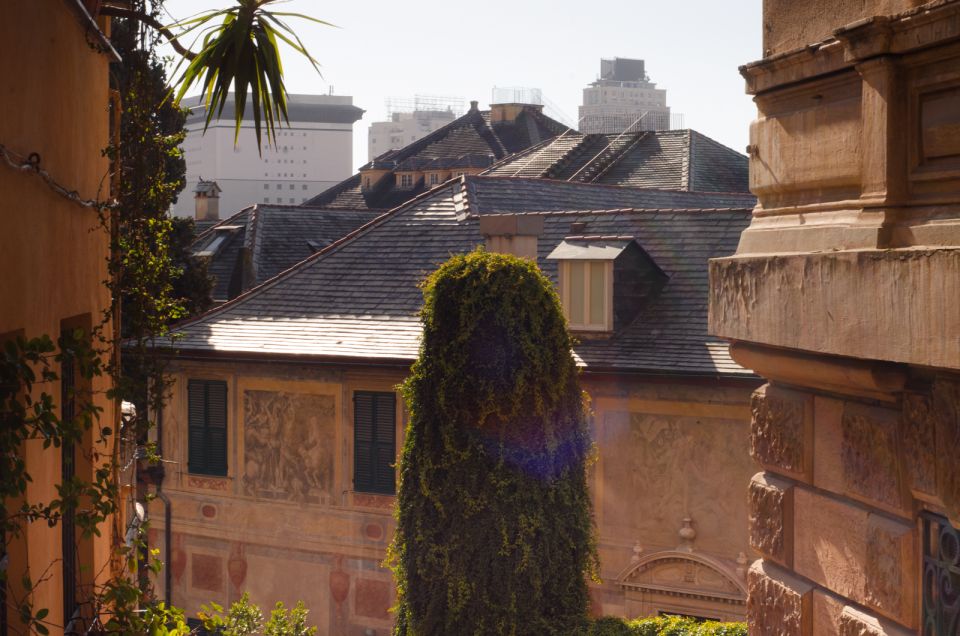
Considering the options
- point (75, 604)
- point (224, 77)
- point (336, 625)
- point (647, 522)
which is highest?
point (224, 77)

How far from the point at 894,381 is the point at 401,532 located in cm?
1027

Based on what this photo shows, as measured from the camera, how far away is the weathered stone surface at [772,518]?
5797mm

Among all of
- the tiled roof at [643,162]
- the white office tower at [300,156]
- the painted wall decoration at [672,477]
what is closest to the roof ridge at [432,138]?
the tiled roof at [643,162]

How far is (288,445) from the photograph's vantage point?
22.7 meters

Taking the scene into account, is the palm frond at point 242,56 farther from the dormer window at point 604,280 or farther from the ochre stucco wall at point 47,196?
the dormer window at point 604,280

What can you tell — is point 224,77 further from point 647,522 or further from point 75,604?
point 647,522

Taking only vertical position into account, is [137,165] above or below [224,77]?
below

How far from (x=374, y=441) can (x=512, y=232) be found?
3.86 meters

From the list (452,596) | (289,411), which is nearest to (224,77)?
(452,596)

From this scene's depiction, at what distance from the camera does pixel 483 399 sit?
45.7 ft

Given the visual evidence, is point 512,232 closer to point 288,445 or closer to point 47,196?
point 288,445

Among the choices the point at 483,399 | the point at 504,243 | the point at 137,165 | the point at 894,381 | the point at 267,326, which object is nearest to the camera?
the point at 894,381

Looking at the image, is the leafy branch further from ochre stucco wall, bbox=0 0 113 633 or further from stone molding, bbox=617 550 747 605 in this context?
stone molding, bbox=617 550 747 605

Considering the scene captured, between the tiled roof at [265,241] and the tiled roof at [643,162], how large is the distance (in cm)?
632
